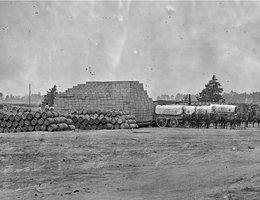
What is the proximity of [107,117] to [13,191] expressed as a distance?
14.9 metres

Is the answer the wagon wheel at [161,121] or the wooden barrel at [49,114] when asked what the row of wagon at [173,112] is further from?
the wooden barrel at [49,114]

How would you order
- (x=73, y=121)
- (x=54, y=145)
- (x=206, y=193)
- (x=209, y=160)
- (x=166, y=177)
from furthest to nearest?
(x=73, y=121) < (x=54, y=145) < (x=209, y=160) < (x=166, y=177) < (x=206, y=193)

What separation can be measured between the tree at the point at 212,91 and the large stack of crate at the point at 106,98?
4721 cm

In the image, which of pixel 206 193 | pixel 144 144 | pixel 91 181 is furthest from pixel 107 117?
pixel 206 193

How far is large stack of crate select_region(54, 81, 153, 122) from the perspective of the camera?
3206 centimetres

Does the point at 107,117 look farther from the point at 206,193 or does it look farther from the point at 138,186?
the point at 206,193

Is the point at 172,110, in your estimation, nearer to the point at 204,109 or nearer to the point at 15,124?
the point at 204,109

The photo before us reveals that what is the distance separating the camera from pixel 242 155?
49.3ft

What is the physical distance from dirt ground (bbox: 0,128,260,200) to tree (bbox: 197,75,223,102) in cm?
6013

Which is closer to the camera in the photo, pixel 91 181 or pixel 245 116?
pixel 91 181

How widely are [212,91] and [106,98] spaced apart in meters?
51.6

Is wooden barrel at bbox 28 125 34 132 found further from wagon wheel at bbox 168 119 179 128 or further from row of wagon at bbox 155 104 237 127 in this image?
wagon wheel at bbox 168 119 179 128

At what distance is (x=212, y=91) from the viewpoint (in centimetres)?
8062

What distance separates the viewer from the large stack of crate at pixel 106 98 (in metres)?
32.1
